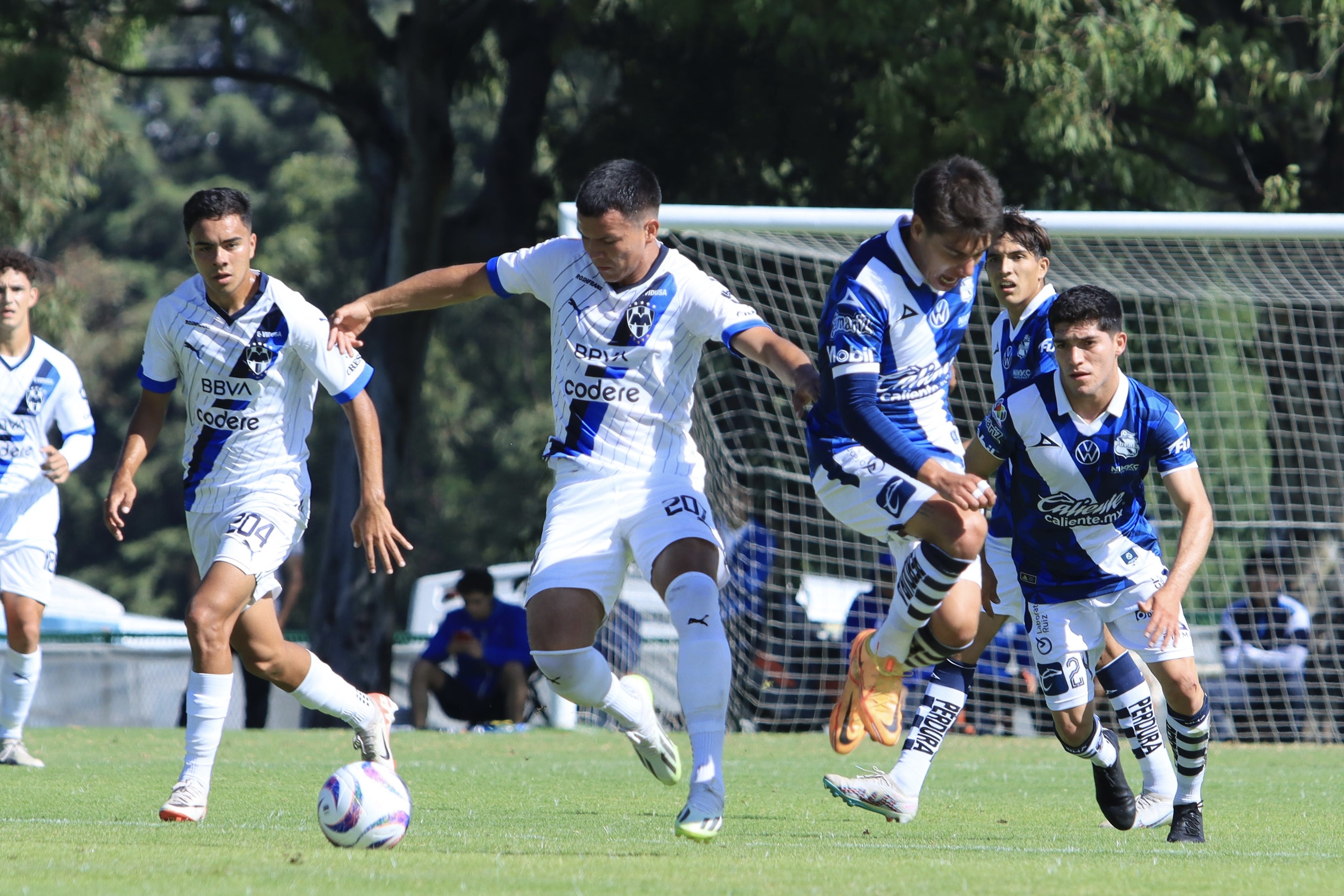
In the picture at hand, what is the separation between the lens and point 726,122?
15.5 m

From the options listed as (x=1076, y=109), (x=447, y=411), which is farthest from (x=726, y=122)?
(x=447, y=411)

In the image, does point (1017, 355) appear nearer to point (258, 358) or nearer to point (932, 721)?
point (932, 721)

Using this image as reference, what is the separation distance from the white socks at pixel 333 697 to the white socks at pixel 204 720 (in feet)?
1.24

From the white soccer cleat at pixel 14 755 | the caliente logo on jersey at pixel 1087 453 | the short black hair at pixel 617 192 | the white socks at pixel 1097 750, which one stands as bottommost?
the white soccer cleat at pixel 14 755

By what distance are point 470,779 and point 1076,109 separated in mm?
6923

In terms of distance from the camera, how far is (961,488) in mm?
4824

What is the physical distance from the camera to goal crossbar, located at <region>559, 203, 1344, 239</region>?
10.2 metres

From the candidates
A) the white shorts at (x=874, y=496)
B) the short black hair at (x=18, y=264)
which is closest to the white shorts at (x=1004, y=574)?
the white shorts at (x=874, y=496)

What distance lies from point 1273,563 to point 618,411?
7.94m

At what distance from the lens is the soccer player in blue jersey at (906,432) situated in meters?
5.24

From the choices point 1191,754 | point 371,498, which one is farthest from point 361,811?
point 1191,754

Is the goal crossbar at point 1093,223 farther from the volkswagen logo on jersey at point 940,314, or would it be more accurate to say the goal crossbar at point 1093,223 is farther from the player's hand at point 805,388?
the player's hand at point 805,388

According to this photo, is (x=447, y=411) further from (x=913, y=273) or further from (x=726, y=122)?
(x=913, y=273)

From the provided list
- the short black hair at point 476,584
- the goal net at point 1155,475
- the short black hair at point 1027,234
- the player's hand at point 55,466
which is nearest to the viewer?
the short black hair at point 1027,234
